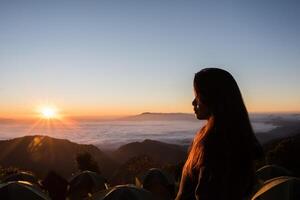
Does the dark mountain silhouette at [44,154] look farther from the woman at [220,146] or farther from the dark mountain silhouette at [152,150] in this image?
the woman at [220,146]

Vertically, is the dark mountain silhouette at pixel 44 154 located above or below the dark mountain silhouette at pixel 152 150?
above

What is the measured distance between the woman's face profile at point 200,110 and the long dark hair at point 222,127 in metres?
0.03

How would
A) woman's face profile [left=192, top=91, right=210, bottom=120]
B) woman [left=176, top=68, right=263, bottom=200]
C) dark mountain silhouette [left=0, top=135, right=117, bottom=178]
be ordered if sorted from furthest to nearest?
1. dark mountain silhouette [left=0, top=135, right=117, bottom=178]
2. woman's face profile [left=192, top=91, right=210, bottom=120]
3. woman [left=176, top=68, right=263, bottom=200]

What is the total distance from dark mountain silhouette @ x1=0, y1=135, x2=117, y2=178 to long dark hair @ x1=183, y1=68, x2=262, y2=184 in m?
81.1

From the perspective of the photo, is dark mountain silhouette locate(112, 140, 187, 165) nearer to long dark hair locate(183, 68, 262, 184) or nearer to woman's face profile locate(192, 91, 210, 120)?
woman's face profile locate(192, 91, 210, 120)

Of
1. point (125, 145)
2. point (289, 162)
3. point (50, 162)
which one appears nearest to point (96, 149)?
point (50, 162)

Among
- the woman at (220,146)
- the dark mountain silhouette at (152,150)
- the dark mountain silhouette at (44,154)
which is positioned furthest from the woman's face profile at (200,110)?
the dark mountain silhouette at (152,150)

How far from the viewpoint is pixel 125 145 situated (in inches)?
5812

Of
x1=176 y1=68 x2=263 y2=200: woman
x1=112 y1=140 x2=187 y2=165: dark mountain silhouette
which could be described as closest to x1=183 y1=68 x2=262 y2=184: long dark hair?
x1=176 y1=68 x2=263 y2=200: woman

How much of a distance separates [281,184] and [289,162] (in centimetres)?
1723

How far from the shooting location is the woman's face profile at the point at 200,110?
7.15 ft


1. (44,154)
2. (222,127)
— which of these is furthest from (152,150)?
(222,127)

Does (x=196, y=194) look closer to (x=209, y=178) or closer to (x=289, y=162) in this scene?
(x=209, y=178)

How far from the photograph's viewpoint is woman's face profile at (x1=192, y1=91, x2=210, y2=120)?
2.18 metres
